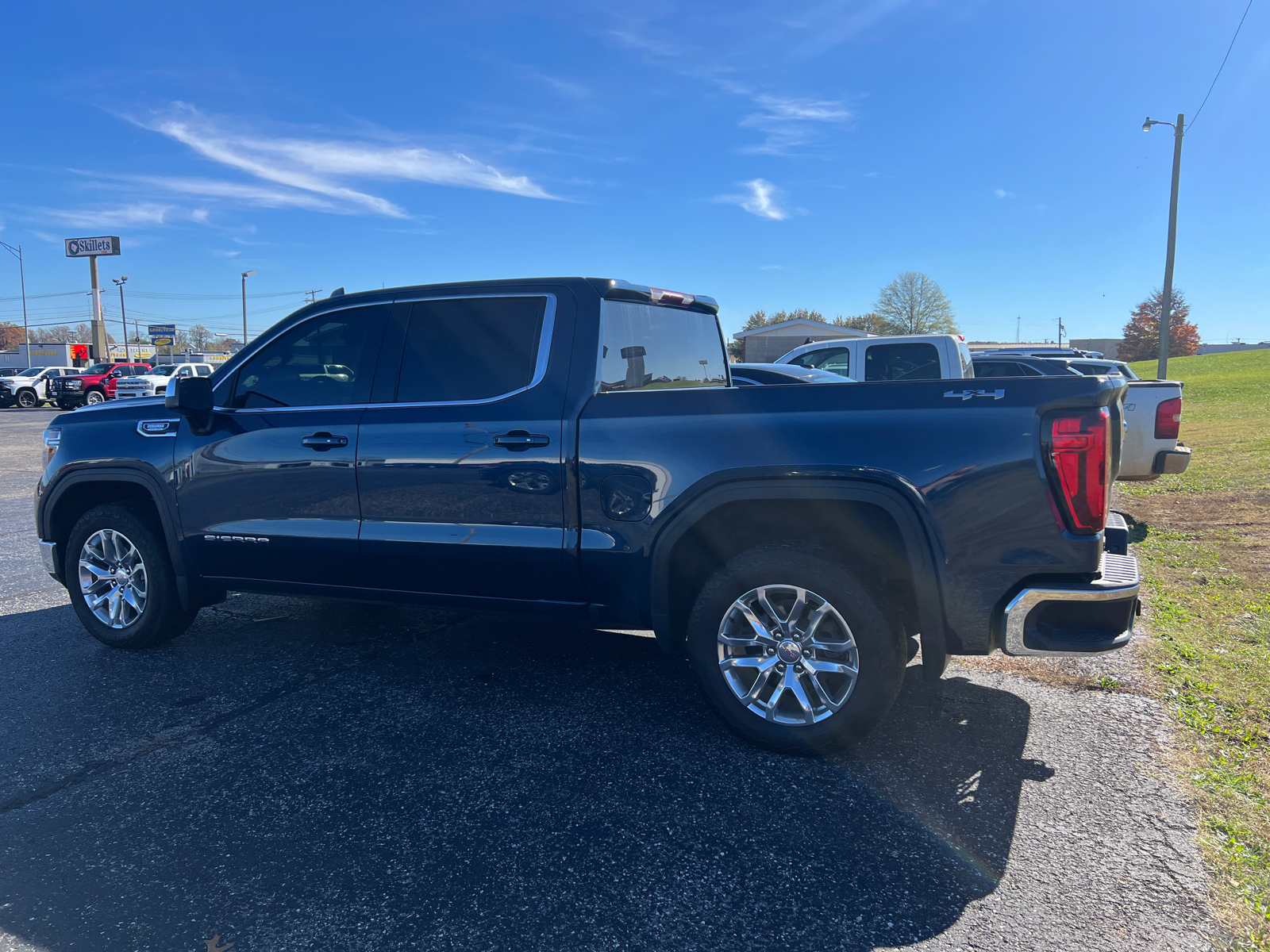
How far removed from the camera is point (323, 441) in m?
4.24

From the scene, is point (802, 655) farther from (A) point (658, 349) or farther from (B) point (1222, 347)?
(B) point (1222, 347)

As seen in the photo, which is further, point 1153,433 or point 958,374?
point 958,374

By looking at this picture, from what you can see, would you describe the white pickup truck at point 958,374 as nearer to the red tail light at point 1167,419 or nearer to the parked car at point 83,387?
the red tail light at point 1167,419

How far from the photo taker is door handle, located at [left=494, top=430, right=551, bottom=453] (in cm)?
375

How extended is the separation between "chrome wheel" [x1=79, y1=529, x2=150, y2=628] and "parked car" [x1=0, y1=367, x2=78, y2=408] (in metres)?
36.5

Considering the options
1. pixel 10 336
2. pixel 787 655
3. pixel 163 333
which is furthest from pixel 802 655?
pixel 10 336

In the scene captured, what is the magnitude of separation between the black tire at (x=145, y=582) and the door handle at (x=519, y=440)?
2359mm

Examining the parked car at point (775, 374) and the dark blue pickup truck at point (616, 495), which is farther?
the parked car at point (775, 374)

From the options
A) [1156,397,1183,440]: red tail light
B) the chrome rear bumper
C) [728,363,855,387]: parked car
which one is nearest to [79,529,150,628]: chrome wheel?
the chrome rear bumper

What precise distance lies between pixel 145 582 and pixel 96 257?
101 metres

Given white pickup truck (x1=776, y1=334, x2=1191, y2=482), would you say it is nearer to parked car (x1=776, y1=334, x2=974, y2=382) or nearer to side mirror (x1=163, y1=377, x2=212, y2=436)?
parked car (x1=776, y1=334, x2=974, y2=382)

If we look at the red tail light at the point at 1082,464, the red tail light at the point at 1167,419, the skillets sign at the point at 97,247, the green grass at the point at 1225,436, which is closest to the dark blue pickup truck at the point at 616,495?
the red tail light at the point at 1082,464

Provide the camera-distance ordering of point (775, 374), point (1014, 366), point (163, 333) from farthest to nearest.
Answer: point (163, 333), point (1014, 366), point (775, 374)

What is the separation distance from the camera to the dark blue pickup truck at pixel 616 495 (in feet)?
10.3
